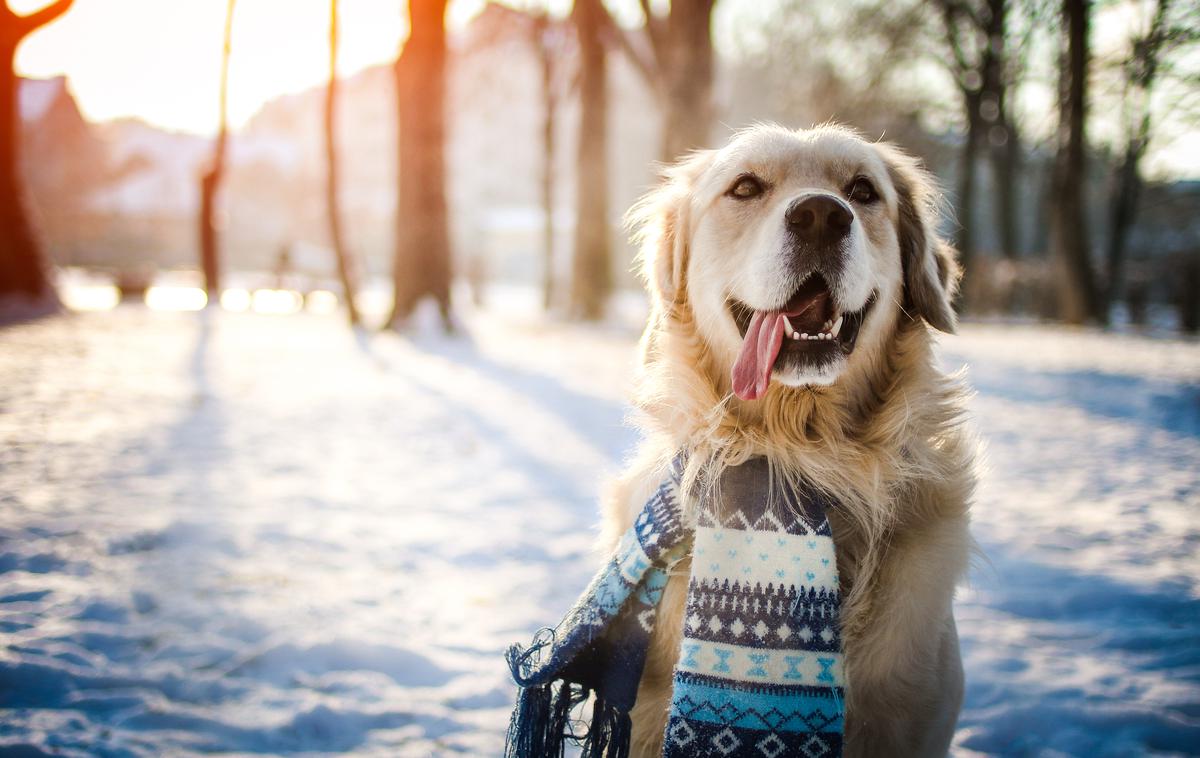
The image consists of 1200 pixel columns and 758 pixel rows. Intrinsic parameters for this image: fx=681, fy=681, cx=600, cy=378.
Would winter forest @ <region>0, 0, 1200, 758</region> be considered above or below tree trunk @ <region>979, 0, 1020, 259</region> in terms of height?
below

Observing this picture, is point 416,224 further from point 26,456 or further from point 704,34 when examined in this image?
point 26,456

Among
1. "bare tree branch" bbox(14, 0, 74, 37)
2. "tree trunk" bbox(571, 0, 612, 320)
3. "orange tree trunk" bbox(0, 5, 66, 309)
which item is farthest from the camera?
"tree trunk" bbox(571, 0, 612, 320)

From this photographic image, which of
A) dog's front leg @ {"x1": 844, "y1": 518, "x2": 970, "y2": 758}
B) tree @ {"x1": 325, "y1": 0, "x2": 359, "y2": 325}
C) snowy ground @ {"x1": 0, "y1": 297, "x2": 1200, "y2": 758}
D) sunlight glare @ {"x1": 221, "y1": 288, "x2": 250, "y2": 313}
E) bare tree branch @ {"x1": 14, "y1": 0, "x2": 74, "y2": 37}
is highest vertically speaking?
bare tree branch @ {"x1": 14, "y1": 0, "x2": 74, "y2": 37}

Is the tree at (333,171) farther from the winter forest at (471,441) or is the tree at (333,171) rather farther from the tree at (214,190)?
the tree at (214,190)

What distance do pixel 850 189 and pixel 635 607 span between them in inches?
59.5

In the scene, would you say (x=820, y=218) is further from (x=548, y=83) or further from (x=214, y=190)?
(x=214, y=190)

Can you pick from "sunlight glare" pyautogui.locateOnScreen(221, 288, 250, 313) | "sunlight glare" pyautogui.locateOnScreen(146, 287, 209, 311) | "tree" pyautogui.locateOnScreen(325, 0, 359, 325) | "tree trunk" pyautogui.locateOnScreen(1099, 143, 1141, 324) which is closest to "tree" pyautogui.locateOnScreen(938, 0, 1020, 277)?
"tree trunk" pyautogui.locateOnScreen(1099, 143, 1141, 324)

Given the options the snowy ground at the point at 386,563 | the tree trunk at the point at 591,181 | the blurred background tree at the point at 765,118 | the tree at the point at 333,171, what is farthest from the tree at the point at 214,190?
the snowy ground at the point at 386,563

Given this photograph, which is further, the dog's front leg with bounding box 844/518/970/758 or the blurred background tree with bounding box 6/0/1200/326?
the blurred background tree with bounding box 6/0/1200/326

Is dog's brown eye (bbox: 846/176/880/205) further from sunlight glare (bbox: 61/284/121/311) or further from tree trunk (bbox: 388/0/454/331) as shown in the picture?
sunlight glare (bbox: 61/284/121/311)

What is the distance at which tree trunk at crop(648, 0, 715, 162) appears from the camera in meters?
8.62

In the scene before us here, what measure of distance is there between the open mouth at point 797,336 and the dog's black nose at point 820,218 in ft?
0.37

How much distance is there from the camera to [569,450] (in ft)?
17.9

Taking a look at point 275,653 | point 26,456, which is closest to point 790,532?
point 275,653
